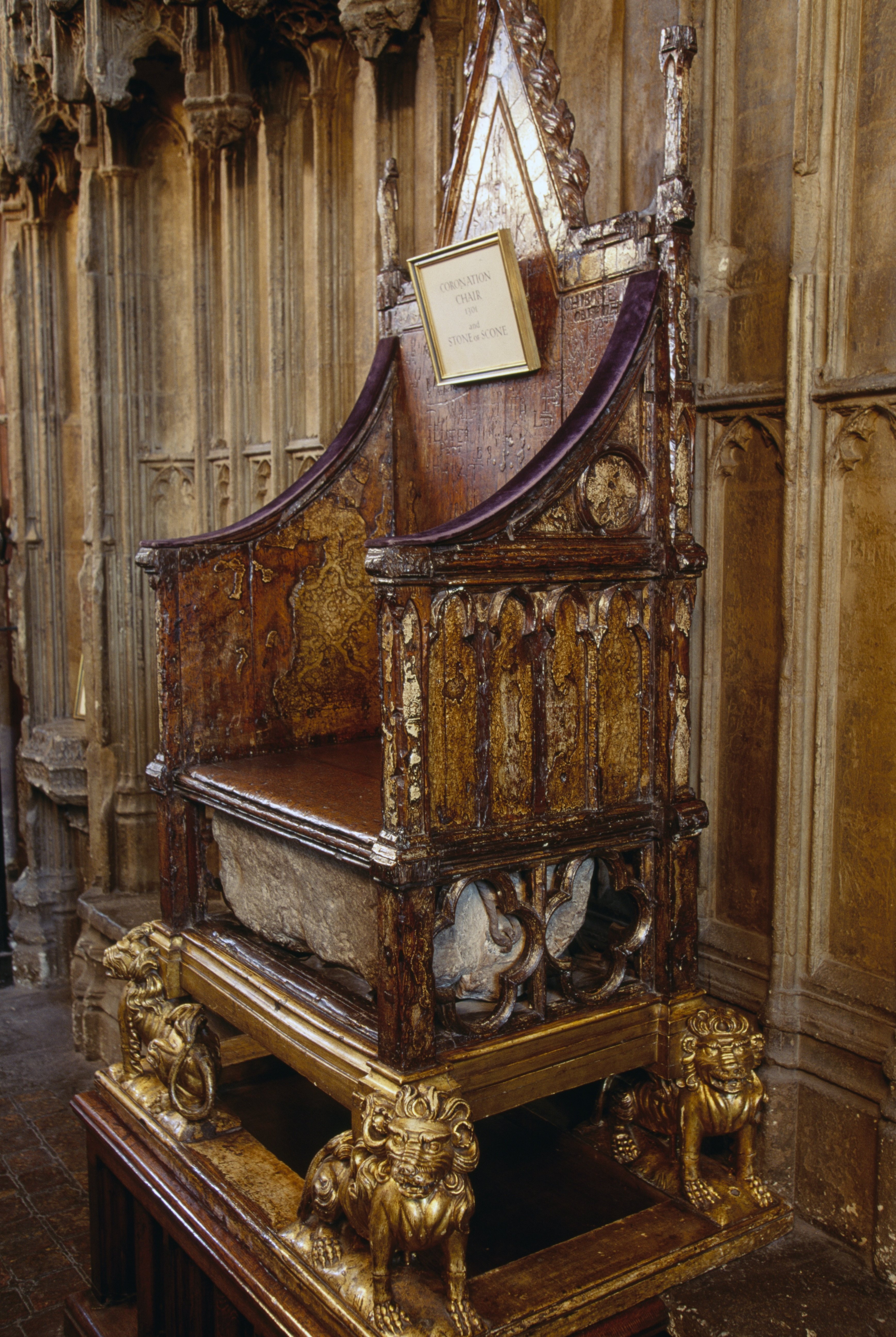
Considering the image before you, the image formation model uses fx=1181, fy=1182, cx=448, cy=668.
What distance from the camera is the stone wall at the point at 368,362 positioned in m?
2.16

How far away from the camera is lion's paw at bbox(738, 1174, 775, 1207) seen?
2.16m

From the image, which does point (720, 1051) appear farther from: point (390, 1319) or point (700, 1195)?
point (390, 1319)

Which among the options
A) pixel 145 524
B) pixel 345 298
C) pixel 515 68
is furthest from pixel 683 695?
pixel 145 524

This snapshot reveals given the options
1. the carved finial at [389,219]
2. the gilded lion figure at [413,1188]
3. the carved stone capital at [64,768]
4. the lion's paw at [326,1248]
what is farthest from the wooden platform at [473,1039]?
the carved stone capital at [64,768]

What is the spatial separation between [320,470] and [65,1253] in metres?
2.28

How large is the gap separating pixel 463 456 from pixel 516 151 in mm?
650

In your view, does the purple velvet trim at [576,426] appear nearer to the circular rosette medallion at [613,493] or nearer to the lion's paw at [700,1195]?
the circular rosette medallion at [613,493]

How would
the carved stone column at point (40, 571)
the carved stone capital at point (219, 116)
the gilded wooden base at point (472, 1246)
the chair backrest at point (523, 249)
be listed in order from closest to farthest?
the gilded wooden base at point (472, 1246) < the chair backrest at point (523, 249) < the carved stone capital at point (219, 116) < the carved stone column at point (40, 571)

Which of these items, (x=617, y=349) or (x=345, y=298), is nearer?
(x=617, y=349)

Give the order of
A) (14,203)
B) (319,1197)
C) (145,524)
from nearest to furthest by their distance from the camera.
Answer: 1. (319,1197)
2. (145,524)
3. (14,203)

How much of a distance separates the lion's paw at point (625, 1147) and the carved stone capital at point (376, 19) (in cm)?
299

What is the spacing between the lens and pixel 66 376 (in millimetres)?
5855

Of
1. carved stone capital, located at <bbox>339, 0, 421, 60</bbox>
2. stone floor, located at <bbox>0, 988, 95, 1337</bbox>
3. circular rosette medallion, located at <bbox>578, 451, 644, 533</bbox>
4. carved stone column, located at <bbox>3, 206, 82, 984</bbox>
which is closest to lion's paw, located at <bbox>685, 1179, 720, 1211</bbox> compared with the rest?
circular rosette medallion, located at <bbox>578, 451, 644, 533</bbox>

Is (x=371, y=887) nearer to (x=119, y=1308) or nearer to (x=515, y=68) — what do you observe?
(x=119, y=1308)
